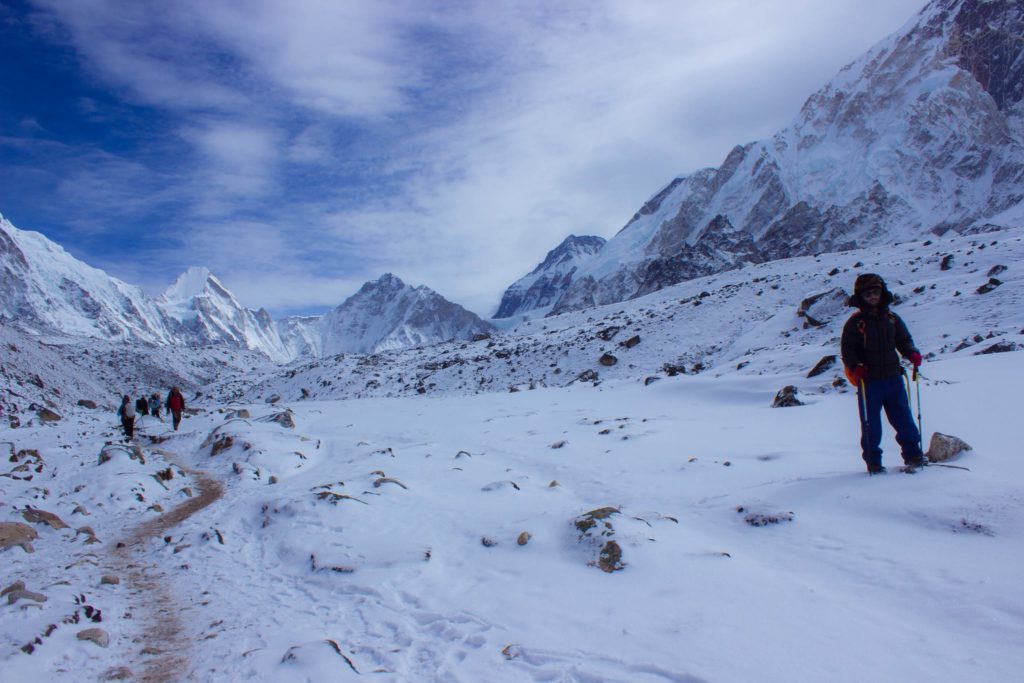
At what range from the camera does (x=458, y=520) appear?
7105mm

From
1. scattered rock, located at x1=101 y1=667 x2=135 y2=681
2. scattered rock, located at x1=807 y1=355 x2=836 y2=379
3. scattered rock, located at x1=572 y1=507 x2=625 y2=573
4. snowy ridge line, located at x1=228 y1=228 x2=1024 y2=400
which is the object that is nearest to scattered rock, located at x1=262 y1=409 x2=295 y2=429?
snowy ridge line, located at x1=228 y1=228 x2=1024 y2=400

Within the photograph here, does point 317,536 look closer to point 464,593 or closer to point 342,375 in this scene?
point 464,593

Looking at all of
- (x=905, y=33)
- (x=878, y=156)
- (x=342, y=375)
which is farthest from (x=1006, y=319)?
(x=905, y=33)

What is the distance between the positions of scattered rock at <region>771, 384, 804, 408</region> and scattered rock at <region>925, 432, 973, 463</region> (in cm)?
623

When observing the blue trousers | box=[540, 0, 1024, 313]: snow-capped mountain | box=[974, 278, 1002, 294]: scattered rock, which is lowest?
the blue trousers

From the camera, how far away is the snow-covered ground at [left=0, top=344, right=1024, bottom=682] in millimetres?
3580

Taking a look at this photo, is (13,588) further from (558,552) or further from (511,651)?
(558,552)

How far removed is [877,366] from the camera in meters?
6.42

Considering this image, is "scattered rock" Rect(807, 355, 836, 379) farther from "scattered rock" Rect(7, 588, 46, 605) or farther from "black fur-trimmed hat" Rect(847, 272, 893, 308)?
"scattered rock" Rect(7, 588, 46, 605)

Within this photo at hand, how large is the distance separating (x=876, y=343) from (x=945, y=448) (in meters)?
1.38

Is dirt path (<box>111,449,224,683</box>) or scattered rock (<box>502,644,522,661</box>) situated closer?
scattered rock (<box>502,644,522,661</box>)

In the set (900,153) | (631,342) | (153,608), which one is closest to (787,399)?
(153,608)

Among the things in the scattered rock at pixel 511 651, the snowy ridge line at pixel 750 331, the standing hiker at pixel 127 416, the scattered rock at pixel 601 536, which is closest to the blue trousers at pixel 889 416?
the scattered rock at pixel 601 536

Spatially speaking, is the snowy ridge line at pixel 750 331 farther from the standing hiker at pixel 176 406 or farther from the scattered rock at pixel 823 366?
the standing hiker at pixel 176 406
